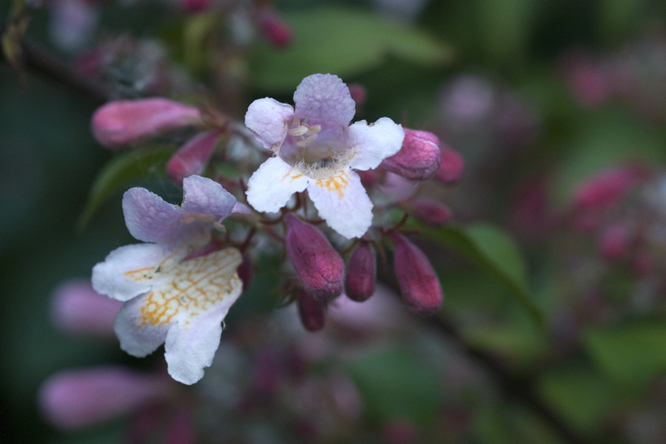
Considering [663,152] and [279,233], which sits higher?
[279,233]

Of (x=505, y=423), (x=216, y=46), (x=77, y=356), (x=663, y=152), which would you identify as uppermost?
(x=216, y=46)

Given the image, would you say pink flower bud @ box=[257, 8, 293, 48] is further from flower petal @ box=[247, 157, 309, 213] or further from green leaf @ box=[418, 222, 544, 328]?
flower petal @ box=[247, 157, 309, 213]

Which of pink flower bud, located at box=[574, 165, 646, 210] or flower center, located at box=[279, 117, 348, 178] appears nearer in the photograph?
flower center, located at box=[279, 117, 348, 178]

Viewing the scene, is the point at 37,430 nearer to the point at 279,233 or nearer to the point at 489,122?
the point at 279,233

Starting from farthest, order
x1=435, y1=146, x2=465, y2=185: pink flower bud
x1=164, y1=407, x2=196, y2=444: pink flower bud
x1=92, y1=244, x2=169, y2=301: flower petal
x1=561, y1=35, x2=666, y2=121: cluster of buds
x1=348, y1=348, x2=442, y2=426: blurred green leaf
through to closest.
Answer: x1=561, y1=35, x2=666, y2=121: cluster of buds → x1=348, y1=348, x2=442, y2=426: blurred green leaf → x1=164, y1=407, x2=196, y2=444: pink flower bud → x1=435, y1=146, x2=465, y2=185: pink flower bud → x1=92, y1=244, x2=169, y2=301: flower petal

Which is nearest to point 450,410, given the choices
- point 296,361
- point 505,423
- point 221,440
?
point 505,423

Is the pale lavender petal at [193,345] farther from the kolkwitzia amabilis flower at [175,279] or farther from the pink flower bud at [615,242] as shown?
the pink flower bud at [615,242]

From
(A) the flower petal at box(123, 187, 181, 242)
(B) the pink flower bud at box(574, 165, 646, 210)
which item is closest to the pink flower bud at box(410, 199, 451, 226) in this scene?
(A) the flower petal at box(123, 187, 181, 242)

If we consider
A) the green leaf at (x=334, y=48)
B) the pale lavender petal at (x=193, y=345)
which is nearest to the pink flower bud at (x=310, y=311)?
the pale lavender petal at (x=193, y=345)
